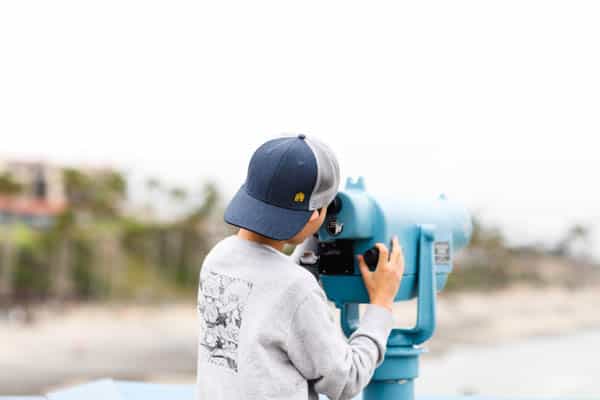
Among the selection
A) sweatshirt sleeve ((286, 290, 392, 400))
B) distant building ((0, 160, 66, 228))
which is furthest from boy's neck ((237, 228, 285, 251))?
distant building ((0, 160, 66, 228))

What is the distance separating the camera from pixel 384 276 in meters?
1.66

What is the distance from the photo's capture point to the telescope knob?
1712 millimetres

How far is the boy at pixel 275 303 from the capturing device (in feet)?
4.63

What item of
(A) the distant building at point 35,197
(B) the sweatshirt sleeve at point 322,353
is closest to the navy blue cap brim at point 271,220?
(B) the sweatshirt sleeve at point 322,353

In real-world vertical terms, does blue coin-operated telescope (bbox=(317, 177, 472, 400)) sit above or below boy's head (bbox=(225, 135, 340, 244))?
below

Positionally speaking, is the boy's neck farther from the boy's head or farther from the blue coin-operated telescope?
the blue coin-operated telescope

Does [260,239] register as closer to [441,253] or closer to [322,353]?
[322,353]

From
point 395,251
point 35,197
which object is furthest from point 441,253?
point 35,197

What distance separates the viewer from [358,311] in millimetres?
1927

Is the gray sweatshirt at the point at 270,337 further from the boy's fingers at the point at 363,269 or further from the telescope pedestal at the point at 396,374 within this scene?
the telescope pedestal at the point at 396,374

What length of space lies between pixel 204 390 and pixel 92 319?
30899 mm

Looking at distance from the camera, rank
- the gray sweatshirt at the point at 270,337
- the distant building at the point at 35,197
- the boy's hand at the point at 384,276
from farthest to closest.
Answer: the distant building at the point at 35,197
the boy's hand at the point at 384,276
the gray sweatshirt at the point at 270,337

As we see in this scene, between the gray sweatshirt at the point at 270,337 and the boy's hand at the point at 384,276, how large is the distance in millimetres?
137

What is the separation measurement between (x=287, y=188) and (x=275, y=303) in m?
0.19
